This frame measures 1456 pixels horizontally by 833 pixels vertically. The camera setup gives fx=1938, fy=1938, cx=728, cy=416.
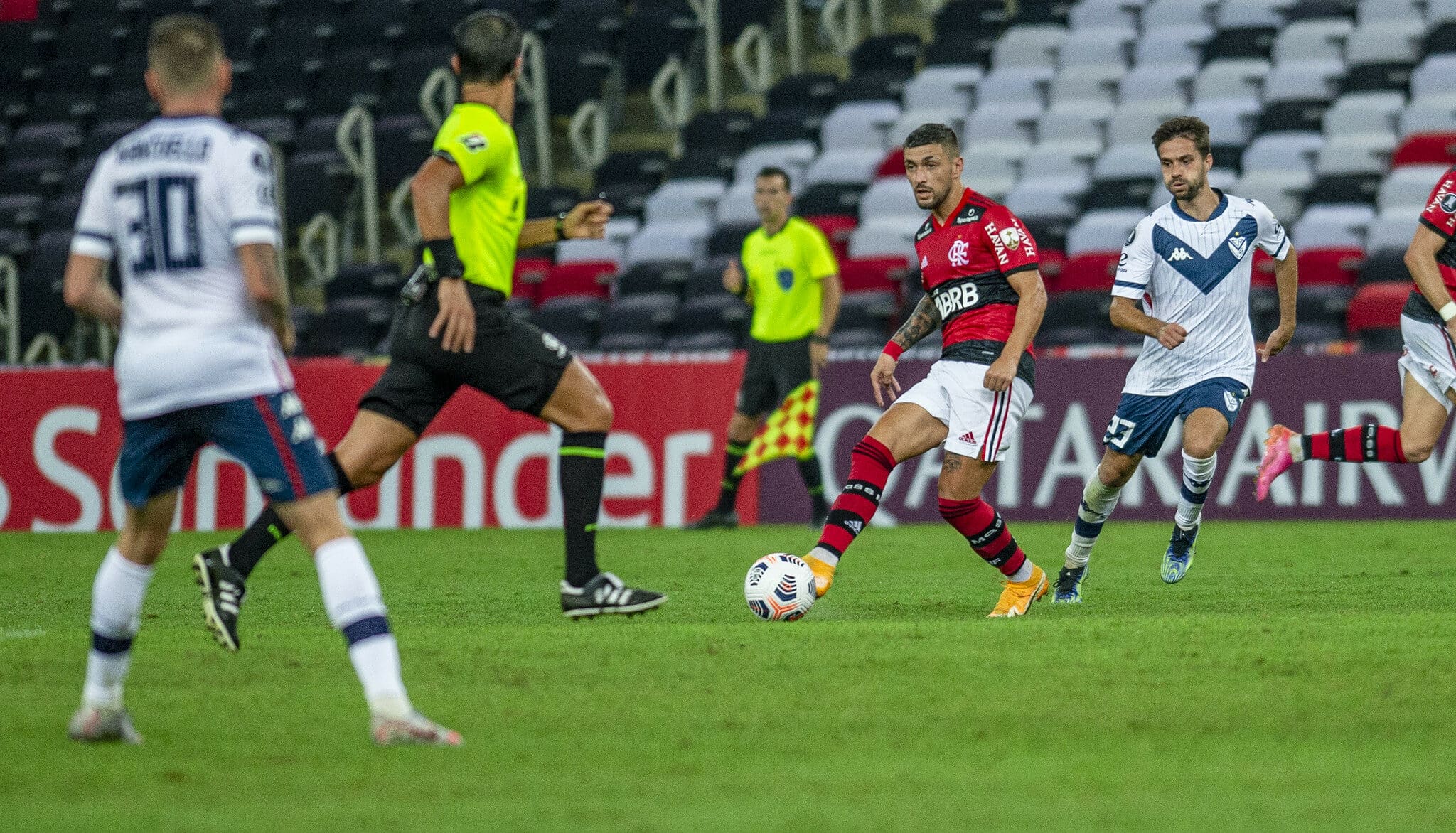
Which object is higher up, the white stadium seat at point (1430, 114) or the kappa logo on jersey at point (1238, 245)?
the kappa logo on jersey at point (1238, 245)

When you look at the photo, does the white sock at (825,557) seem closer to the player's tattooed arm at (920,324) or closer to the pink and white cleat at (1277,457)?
the player's tattooed arm at (920,324)

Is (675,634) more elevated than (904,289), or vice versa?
(675,634)

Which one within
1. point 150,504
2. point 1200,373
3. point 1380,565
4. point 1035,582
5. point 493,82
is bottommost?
point 1380,565

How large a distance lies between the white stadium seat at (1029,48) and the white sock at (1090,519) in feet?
37.9

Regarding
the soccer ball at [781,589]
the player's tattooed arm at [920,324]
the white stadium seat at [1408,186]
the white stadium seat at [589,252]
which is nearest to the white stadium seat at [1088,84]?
the white stadium seat at [1408,186]

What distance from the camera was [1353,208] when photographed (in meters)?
16.1

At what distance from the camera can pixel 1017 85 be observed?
1919cm

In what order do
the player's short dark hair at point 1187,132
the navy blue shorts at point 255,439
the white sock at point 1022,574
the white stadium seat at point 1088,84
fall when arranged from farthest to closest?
the white stadium seat at point 1088,84 → the player's short dark hair at point 1187,132 → the white sock at point 1022,574 → the navy blue shorts at point 255,439

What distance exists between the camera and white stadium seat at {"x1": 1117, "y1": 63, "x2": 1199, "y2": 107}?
725 inches

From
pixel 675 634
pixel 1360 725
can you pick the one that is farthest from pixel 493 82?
pixel 1360 725

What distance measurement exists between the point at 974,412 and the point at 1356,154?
402 inches

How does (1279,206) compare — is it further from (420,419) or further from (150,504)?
(150,504)

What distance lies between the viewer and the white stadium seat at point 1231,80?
18188 mm

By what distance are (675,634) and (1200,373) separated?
2.97 metres
